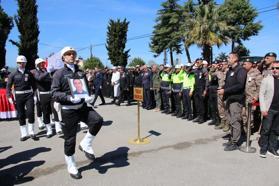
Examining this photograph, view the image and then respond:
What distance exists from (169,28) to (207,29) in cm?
1249

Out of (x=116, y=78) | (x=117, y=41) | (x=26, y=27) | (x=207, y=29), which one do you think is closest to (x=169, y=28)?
(x=117, y=41)

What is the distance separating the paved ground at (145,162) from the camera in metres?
5.07

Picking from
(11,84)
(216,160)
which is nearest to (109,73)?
(11,84)

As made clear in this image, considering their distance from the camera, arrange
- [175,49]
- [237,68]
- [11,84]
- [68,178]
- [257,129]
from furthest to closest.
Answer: [175,49], [257,129], [11,84], [237,68], [68,178]

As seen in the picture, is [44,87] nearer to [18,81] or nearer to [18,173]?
[18,81]

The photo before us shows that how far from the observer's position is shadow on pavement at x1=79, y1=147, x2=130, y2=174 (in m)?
5.71

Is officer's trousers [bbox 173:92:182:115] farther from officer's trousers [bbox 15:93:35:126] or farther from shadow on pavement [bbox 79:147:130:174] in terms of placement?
officer's trousers [bbox 15:93:35:126]

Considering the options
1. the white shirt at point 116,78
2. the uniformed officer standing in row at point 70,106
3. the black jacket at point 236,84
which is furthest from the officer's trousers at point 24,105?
the white shirt at point 116,78

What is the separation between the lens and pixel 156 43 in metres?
42.3

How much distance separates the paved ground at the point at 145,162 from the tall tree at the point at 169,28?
3118cm

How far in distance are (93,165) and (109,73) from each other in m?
13.1

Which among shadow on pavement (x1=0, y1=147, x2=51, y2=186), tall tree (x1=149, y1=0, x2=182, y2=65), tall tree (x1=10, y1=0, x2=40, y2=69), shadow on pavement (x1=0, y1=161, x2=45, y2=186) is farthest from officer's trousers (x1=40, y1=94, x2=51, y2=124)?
tall tree (x1=149, y1=0, x2=182, y2=65)

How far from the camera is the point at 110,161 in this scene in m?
6.12

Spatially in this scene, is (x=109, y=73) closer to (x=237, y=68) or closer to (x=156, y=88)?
(x=156, y=88)
